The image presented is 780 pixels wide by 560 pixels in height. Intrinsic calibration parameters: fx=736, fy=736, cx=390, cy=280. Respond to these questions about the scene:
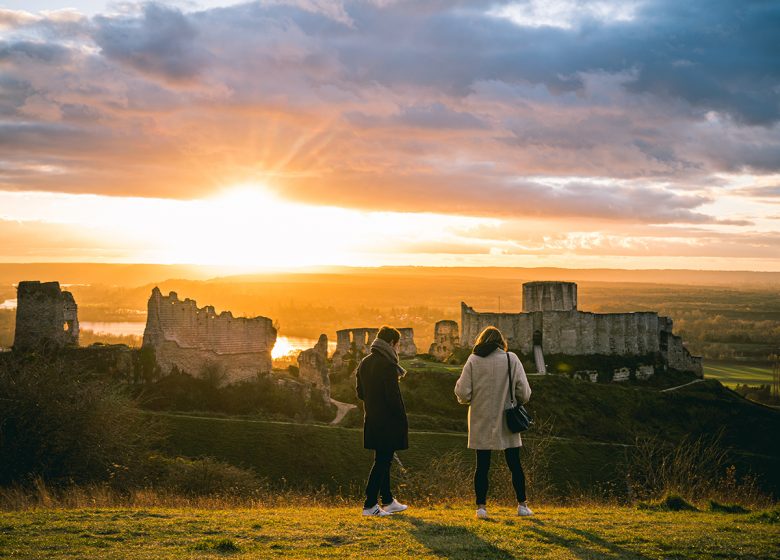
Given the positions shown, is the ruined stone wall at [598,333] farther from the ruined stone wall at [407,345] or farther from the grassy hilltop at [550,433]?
the ruined stone wall at [407,345]

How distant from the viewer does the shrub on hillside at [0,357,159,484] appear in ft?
54.9

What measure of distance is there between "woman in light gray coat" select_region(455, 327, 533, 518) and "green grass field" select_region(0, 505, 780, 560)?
0.98 meters

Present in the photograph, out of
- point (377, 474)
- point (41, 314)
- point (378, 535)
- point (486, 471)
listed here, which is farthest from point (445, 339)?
point (378, 535)

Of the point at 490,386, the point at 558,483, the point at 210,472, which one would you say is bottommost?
the point at 558,483

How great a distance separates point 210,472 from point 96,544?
35.7 ft

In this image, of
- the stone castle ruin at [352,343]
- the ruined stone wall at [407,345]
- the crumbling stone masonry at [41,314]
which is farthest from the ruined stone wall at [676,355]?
the crumbling stone masonry at [41,314]

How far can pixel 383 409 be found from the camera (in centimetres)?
1102

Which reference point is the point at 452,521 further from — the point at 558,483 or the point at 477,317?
the point at 477,317

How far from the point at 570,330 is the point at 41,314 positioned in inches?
1440

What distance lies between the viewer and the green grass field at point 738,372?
255 feet

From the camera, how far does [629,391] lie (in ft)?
154

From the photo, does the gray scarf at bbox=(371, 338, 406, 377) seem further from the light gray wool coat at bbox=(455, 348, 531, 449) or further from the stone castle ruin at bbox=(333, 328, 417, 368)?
the stone castle ruin at bbox=(333, 328, 417, 368)

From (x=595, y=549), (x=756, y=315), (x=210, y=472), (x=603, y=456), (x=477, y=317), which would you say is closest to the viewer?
Result: (x=595, y=549)

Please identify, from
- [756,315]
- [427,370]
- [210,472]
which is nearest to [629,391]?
[427,370]
